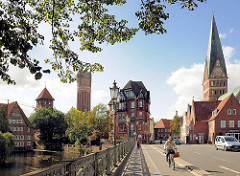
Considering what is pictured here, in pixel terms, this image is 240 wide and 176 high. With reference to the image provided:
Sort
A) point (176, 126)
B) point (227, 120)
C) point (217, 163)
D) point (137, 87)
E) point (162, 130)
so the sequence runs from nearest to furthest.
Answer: point (217, 163), point (227, 120), point (137, 87), point (176, 126), point (162, 130)

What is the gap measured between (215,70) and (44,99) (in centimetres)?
6826

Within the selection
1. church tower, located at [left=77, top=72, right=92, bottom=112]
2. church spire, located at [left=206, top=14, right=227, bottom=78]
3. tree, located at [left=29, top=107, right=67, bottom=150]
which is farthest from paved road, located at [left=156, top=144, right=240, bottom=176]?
church tower, located at [left=77, top=72, right=92, bottom=112]

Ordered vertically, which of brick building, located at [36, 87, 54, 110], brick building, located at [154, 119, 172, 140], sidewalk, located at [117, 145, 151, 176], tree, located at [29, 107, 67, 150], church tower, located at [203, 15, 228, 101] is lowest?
brick building, located at [154, 119, 172, 140]

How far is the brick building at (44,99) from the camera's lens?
10770 cm

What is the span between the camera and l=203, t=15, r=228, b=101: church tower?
93125mm

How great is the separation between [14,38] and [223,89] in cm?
9704

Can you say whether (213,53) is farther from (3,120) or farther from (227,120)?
(3,120)

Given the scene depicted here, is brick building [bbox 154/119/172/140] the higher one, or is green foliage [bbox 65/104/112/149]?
green foliage [bbox 65/104/112/149]

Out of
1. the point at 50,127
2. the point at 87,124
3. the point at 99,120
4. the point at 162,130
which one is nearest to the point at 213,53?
the point at 162,130

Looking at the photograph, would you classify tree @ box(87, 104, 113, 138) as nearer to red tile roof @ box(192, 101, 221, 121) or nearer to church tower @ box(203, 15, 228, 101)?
red tile roof @ box(192, 101, 221, 121)

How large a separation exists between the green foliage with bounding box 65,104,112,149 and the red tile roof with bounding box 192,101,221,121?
938 inches

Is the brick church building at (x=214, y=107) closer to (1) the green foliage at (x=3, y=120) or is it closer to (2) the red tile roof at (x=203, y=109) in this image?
(2) the red tile roof at (x=203, y=109)

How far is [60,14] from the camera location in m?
7.44

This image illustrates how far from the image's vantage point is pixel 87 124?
59531 millimetres
